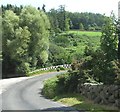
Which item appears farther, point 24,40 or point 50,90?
point 24,40

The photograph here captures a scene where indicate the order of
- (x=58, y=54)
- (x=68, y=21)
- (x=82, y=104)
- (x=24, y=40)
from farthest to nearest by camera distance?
(x=68, y=21) < (x=58, y=54) < (x=24, y=40) < (x=82, y=104)

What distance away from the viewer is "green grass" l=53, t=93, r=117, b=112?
21.0 m

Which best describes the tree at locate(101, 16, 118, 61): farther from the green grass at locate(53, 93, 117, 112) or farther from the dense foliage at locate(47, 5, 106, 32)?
the dense foliage at locate(47, 5, 106, 32)

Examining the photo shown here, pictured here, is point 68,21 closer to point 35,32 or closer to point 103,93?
point 35,32

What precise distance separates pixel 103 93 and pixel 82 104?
1.54m

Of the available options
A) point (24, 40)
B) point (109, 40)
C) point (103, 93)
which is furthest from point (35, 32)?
point (103, 93)

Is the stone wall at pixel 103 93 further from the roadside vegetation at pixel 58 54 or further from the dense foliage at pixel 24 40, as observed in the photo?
the dense foliage at pixel 24 40

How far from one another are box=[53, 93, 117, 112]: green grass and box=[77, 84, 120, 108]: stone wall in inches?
14.3

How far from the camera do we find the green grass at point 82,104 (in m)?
21.0

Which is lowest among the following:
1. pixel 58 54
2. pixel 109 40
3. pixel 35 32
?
pixel 58 54

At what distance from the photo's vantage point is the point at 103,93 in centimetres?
2309

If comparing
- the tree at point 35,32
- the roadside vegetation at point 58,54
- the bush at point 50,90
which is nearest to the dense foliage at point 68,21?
the roadside vegetation at point 58,54

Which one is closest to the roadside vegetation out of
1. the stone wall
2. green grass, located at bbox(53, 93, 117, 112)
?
green grass, located at bbox(53, 93, 117, 112)

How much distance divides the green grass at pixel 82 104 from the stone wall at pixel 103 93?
14.3 inches
